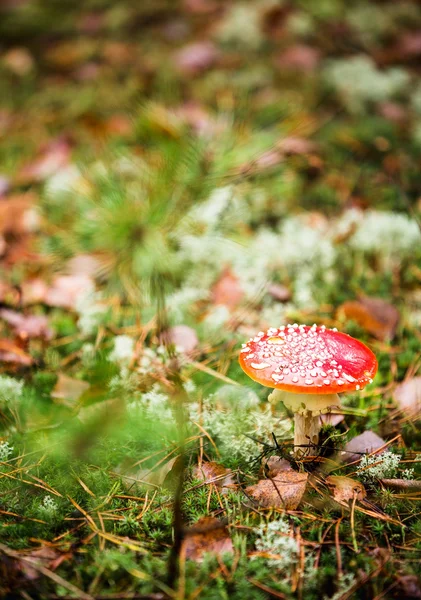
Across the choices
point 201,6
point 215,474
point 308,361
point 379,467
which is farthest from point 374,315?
point 201,6

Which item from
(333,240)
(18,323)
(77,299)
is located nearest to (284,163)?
(333,240)

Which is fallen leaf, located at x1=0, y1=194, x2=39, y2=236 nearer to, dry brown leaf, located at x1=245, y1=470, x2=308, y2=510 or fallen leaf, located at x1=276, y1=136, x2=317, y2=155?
fallen leaf, located at x1=276, y1=136, x2=317, y2=155

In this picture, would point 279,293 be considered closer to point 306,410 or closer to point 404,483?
point 306,410

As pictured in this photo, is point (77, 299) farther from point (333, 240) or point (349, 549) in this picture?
point (349, 549)

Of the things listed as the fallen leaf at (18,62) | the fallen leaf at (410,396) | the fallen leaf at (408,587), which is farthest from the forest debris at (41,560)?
the fallen leaf at (18,62)

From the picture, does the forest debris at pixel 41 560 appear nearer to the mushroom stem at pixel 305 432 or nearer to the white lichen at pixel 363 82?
the mushroom stem at pixel 305 432

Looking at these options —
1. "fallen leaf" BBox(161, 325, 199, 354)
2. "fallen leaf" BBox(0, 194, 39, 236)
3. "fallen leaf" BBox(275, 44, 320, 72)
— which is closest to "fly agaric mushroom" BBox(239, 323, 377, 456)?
"fallen leaf" BBox(161, 325, 199, 354)

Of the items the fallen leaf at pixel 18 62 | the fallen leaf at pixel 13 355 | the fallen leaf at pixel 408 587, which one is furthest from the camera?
the fallen leaf at pixel 18 62
